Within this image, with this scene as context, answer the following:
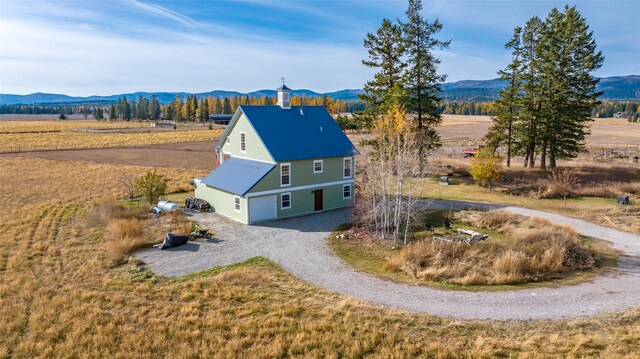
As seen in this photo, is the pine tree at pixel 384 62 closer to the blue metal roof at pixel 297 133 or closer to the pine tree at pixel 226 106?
the blue metal roof at pixel 297 133

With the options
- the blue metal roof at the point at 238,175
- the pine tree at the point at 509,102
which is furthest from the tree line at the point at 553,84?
the blue metal roof at the point at 238,175

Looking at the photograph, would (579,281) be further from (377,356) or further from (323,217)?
(323,217)

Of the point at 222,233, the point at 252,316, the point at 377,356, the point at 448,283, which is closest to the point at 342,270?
the point at 448,283

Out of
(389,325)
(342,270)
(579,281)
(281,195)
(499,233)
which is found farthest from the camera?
(281,195)

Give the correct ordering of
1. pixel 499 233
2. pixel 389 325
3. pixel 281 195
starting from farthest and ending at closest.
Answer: pixel 281 195 < pixel 499 233 < pixel 389 325

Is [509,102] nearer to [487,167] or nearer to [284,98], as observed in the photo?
Answer: [487,167]

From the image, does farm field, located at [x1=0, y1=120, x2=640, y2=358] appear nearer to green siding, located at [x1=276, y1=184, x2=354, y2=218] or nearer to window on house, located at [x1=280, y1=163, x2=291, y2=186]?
green siding, located at [x1=276, y1=184, x2=354, y2=218]
